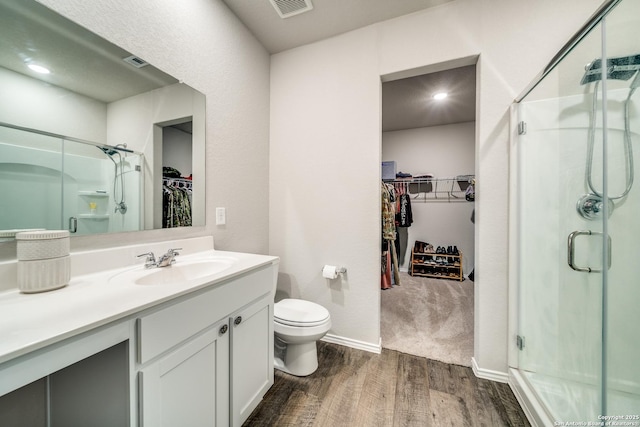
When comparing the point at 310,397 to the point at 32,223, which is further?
the point at 310,397

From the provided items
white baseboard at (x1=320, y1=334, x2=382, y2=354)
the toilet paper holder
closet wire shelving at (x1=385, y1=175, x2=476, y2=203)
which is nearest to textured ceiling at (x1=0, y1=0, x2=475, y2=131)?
closet wire shelving at (x1=385, y1=175, x2=476, y2=203)

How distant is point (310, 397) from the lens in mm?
1407

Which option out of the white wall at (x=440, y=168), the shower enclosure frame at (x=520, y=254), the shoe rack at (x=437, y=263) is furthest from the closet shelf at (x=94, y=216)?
the white wall at (x=440, y=168)

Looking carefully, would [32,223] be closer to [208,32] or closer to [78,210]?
[78,210]

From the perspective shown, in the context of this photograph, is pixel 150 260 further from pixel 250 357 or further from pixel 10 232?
pixel 250 357

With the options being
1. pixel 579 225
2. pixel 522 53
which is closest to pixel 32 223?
pixel 579 225

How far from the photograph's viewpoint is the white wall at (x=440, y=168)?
3.90 m

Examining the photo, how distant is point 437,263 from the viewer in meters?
3.83

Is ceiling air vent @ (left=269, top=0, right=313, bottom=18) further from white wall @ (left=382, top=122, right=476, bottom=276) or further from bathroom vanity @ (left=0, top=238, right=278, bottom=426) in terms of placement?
white wall @ (left=382, top=122, right=476, bottom=276)

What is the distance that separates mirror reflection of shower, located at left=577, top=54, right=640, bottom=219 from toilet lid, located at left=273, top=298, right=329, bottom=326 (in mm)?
1561

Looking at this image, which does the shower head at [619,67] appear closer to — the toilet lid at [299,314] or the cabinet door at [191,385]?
the toilet lid at [299,314]

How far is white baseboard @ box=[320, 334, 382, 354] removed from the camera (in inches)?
73.1

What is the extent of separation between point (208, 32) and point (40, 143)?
121cm

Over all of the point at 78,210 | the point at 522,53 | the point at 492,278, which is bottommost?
the point at 492,278
